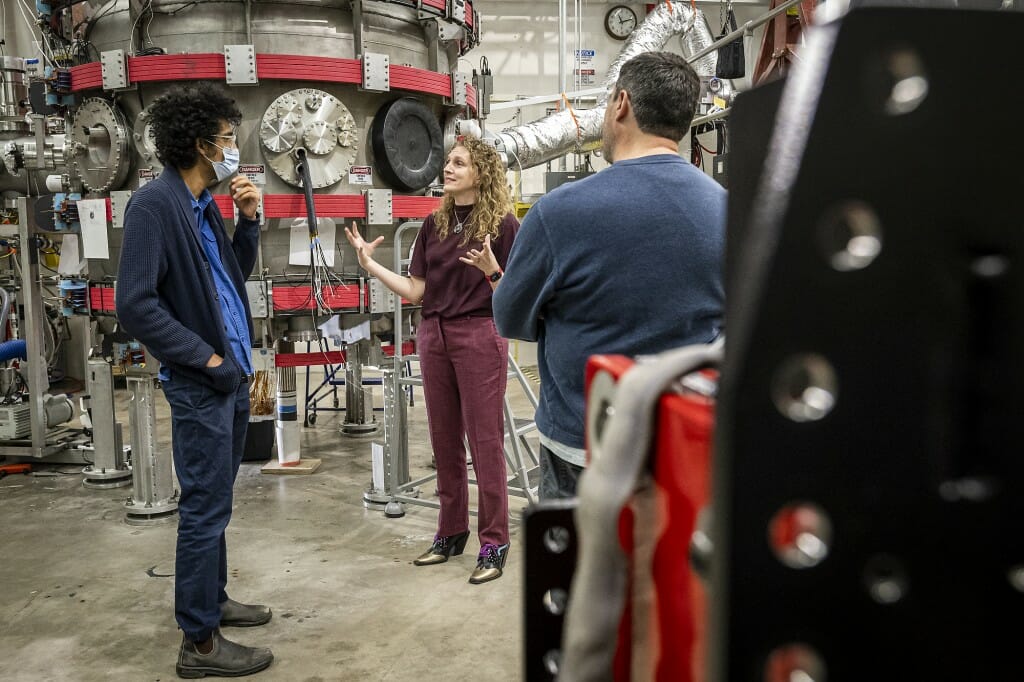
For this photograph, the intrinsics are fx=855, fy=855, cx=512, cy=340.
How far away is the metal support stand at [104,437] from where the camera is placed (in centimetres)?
449

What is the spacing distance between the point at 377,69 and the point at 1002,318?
3.99 meters

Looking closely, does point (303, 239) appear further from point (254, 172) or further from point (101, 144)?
point (101, 144)

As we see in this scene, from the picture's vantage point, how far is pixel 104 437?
4.62 meters

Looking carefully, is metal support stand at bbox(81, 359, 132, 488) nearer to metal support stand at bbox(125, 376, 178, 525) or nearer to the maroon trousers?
metal support stand at bbox(125, 376, 178, 525)

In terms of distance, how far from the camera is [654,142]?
5.71 feet

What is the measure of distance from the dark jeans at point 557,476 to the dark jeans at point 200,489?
110 centimetres

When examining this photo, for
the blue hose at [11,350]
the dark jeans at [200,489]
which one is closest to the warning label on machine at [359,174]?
the dark jeans at [200,489]

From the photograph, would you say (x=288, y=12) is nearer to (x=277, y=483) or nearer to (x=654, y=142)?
(x=277, y=483)

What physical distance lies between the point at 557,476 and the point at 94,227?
3239 mm

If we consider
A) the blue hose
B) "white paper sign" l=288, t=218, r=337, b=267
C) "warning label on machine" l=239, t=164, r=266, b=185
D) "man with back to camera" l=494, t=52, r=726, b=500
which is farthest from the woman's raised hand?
the blue hose

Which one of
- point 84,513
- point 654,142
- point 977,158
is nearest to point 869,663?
point 977,158

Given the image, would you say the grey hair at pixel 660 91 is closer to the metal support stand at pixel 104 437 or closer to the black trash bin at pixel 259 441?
the metal support stand at pixel 104 437

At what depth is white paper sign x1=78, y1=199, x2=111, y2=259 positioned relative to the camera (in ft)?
13.5

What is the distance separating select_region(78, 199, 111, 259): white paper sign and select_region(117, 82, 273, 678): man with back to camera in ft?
5.68
